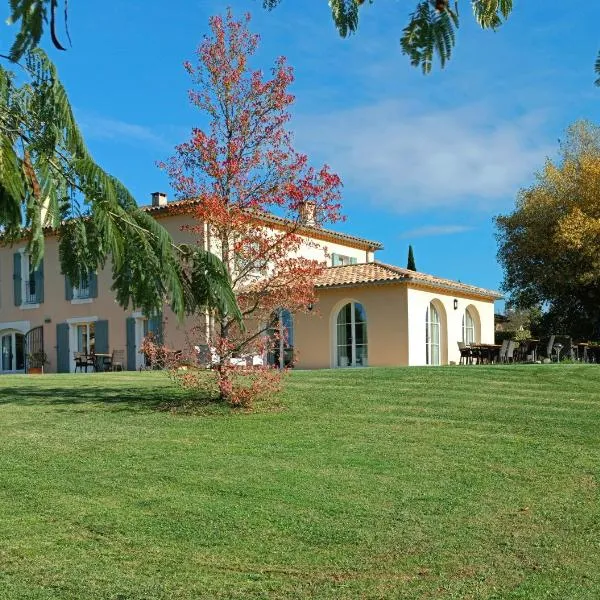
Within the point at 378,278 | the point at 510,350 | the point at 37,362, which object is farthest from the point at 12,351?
the point at 510,350

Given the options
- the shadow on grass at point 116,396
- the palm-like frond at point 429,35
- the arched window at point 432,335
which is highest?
the palm-like frond at point 429,35

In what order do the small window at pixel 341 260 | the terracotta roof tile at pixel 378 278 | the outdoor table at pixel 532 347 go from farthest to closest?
the small window at pixel 341 260, the outdoor table at pixel 532 347, the terracotta roof tile at pixel 378 278

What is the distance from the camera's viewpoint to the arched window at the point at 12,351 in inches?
1253

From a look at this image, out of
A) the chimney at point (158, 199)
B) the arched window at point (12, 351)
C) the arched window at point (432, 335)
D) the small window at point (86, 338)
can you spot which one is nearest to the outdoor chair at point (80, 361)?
the small window at point (86, 338)

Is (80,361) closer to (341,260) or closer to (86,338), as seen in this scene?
(86,338)

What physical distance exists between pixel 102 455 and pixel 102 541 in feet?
10.2

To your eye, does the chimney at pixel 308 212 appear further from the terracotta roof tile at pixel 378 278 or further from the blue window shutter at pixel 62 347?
the blue window shutter at pixel 62 347

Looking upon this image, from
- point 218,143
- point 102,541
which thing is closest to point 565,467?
point 102,541

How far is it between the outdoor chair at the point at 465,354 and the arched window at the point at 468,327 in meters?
1.36

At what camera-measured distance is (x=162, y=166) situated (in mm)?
13477

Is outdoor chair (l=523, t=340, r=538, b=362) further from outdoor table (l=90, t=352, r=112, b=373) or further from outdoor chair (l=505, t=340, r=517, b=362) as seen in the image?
outdoor table (l=90, t=352, r=112, b=373)

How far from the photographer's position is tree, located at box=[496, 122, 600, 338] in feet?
103

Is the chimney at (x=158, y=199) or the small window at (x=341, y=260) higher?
the chimney at (x=158, y=199)

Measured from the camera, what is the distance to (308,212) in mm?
13461
